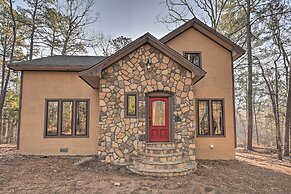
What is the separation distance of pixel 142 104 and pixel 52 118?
414 cm

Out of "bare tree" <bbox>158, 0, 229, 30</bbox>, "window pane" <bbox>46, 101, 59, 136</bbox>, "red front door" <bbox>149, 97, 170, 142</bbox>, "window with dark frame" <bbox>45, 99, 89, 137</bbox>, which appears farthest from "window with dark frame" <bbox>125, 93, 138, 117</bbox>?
"bare tree" <bbox>158, 0, 229, 30</bbox>

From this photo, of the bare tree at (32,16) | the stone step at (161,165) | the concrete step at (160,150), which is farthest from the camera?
the bare tree at (32,16)

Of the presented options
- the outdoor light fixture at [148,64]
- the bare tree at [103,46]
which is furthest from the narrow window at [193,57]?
the bare tree at [103,46]

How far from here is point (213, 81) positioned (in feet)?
30.8

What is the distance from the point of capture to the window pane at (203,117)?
914cm

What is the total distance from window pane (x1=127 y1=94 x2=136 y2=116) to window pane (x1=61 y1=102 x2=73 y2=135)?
3011 millimetres

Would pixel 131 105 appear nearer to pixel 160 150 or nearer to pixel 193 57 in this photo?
pixel 160 150

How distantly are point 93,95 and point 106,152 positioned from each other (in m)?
2.93

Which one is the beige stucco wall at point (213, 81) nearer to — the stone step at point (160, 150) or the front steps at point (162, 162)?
the front steps at point (162, 162)

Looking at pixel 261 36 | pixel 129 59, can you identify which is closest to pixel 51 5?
pixel 129 59

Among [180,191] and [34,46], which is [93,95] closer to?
[180,191]

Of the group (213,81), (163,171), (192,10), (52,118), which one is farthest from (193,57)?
(192,10)

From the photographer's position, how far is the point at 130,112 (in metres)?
7.67

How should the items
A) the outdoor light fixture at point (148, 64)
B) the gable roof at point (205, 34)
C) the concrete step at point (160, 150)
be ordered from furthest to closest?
the gable roof at point (205, 34) → the outdoor light fixture at point (148, 64) → the concrete step at point (160, 150)
